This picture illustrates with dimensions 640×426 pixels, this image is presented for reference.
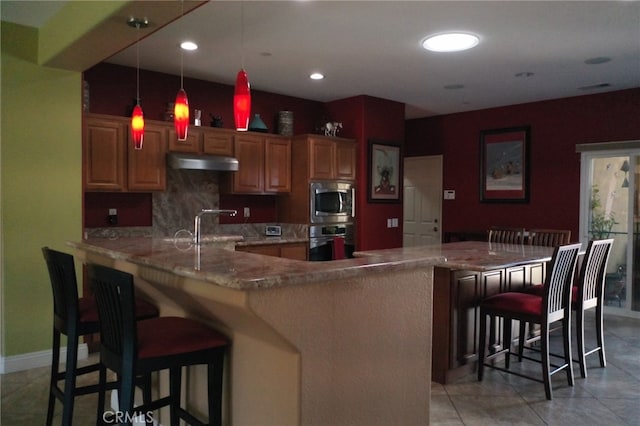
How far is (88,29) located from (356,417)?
9.10ft

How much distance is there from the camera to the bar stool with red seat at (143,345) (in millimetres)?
1826

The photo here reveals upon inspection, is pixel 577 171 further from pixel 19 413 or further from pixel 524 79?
pixel 19 413

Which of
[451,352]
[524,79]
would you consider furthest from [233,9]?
[524,79]

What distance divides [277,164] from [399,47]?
217 cm

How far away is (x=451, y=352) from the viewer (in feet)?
11.5

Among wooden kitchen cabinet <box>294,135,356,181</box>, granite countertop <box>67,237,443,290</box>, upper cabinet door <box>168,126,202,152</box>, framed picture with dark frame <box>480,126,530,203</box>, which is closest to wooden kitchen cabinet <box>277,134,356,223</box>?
wooden kitchen cabinet <box>294,135,356,181</box>

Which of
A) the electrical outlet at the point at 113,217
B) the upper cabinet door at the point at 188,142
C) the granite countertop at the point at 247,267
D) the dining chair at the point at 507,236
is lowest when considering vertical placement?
the dining chair at the point at 507,236

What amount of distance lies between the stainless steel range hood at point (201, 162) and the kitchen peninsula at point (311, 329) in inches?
98.1

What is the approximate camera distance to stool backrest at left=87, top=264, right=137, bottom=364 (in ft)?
5.92

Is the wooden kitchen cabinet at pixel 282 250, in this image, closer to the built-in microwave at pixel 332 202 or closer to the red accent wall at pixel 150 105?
the built-in microwave at pixel 332 202

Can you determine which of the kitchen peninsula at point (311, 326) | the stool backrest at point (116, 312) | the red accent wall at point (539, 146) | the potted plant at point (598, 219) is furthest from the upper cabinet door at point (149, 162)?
the potted plant at point (598, 219)

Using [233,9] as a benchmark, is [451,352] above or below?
below

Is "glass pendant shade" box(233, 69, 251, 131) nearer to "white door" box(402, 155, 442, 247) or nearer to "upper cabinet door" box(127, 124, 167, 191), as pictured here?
"upper cabinet door" box(127, 124, 167, 191)

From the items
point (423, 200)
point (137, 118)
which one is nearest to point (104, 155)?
point (137, 118)
